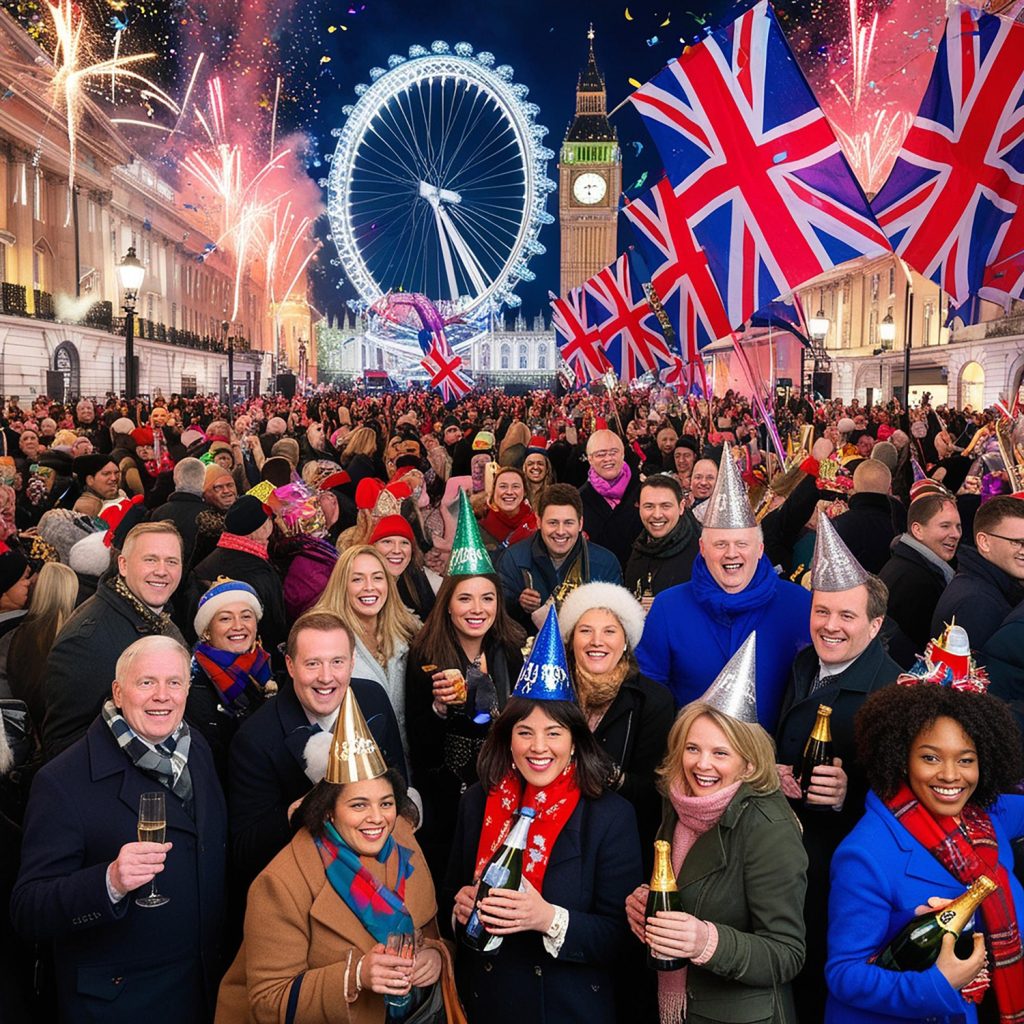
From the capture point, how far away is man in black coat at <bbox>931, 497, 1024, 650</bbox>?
4621 mm

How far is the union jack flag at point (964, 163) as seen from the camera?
851 centimetres

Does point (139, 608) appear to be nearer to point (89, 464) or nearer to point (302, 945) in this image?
point (302, 945)

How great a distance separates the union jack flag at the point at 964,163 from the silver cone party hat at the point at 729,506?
4725 mm

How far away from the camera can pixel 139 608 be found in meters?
4.43

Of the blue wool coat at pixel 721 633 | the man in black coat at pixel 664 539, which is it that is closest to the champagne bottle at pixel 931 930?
the blue wool coat at pixel 721 633

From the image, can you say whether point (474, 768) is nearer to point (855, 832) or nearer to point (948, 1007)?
point (855, 832)

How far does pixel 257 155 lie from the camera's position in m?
62.2

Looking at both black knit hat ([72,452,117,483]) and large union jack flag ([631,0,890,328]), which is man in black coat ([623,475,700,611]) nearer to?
large union jack flag ([631,0,890,328])

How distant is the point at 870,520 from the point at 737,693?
386cm

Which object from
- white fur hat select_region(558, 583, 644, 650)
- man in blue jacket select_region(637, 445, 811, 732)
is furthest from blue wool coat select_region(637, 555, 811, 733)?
white fur hat select_region(558, 583, 644, 650)

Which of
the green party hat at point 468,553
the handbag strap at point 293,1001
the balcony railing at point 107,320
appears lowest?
the handbag strap at point 293,1001

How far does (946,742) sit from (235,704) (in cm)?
267

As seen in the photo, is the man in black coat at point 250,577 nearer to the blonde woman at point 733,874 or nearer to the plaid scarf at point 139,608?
the plaid scarf at point 139,608

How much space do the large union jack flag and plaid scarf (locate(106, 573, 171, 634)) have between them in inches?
203
